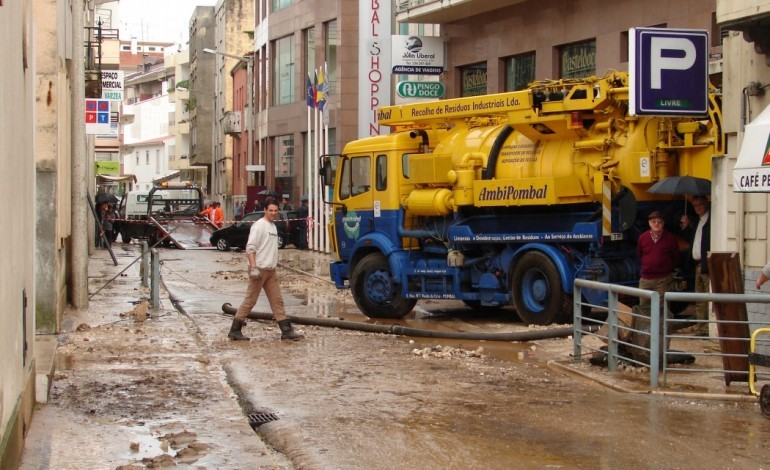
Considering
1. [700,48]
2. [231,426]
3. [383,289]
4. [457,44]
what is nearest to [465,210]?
[383,289]

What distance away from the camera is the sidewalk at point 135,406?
7.91 metres

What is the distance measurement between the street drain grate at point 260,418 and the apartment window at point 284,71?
37028 millimetres

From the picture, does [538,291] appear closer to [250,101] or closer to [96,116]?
[96,116]

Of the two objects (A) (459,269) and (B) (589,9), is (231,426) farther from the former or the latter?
(B) (589,9)

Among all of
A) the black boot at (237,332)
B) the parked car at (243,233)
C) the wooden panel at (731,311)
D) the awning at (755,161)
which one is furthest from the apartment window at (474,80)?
the wooden panel at (731,311)

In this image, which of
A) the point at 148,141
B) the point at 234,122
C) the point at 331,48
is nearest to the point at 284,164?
the point at 331,48

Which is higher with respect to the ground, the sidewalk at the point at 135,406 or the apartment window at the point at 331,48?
the apartment window at the point at 331,48

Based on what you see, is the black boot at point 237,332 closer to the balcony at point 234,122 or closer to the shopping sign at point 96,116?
the shopping sign at point 96,116

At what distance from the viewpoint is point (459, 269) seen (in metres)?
17.3

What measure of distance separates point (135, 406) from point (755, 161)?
6.01 metres

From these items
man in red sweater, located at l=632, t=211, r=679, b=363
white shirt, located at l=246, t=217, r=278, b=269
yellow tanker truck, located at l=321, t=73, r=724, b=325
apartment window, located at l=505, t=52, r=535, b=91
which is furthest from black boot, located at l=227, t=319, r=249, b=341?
apartment window, located at l=505, t=52, r=535, b=91

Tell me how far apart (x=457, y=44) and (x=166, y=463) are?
21.8 metres

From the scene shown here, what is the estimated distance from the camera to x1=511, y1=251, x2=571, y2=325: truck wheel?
15602 mm

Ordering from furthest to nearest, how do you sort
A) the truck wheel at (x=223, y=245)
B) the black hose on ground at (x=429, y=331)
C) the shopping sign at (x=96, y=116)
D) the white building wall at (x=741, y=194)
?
1. the truck wheel at (x=223, y=245)
2. the shopping sign at (x=96, y=116)
3. the black hose on ground at (x=429, y=331)
4. the white building wall at (x=741, y=194)
